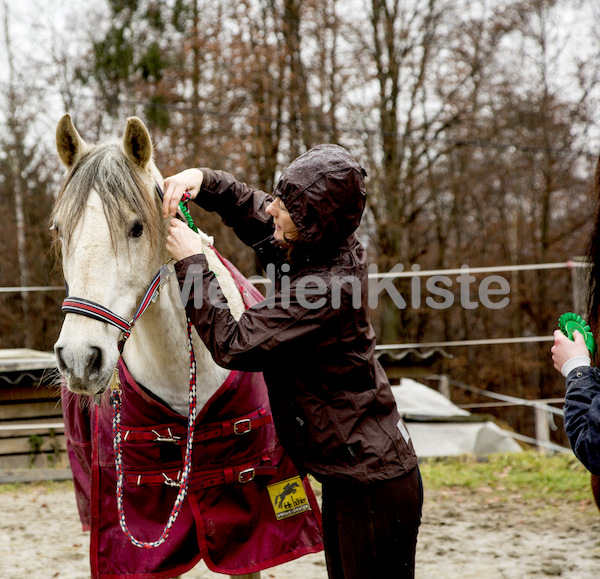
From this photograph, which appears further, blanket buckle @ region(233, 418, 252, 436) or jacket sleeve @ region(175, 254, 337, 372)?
blanket buckle @ region(233, 418, 252, 436)

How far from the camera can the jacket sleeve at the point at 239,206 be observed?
7.15 ft

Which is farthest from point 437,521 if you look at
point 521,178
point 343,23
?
point 521,178

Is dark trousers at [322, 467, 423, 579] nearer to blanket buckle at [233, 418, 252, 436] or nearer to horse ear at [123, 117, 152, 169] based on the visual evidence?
blanket buckle at [233, 418, 252, 436]

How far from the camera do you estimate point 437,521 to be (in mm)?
4031

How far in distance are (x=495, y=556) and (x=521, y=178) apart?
42.0 feet

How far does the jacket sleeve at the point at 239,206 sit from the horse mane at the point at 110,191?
284 mm

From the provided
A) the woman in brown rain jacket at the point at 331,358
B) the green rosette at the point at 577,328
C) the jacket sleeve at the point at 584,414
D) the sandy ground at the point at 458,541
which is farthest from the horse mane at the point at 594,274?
the sandy ground at the point at 458,541

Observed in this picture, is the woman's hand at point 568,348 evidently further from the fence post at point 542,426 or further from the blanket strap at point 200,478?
the fence post at point 542,426

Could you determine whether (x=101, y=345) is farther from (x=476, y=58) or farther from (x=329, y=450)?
(x=476, y=58)

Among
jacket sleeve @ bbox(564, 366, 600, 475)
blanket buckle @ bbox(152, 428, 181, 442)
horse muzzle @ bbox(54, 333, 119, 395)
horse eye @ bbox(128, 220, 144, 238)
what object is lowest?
blanket buckle @ bbox(152, 428, 181, 442)

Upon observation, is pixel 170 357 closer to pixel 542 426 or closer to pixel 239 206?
pixel 239 206

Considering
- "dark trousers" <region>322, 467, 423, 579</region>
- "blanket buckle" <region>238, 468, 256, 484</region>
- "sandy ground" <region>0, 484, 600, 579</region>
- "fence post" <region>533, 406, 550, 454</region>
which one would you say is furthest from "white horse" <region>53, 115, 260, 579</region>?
"fence post" <region>533, 406, 550, 454</region>

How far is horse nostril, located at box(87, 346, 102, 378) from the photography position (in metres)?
1.62

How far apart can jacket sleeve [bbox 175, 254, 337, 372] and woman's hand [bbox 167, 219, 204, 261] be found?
7 centimetres
